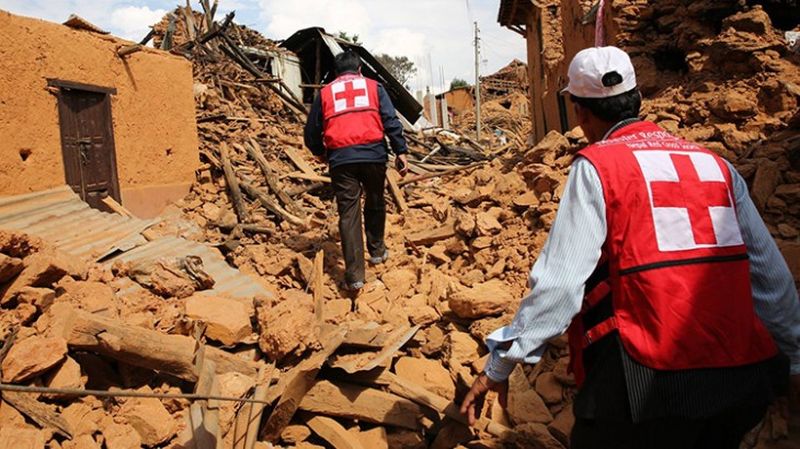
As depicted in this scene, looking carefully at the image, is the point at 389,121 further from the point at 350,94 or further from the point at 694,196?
the point at 694,196

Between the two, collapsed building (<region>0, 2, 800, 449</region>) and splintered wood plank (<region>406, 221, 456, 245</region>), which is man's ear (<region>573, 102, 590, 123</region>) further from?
splintered wood plank (<region>406, 221, 456, 245</region>)

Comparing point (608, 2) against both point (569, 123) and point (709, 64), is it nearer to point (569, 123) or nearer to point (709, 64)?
point (709, 64)

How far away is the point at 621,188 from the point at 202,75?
37.4 ft

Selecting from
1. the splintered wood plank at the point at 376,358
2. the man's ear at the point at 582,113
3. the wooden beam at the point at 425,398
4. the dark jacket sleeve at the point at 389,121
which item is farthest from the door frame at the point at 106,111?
the man's ear at the point at 582,113

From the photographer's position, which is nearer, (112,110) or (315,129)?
(315,129)

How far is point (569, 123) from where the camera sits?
920 centimetres

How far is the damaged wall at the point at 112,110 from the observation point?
4770 millimetres

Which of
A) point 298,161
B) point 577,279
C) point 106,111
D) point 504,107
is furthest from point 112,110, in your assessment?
point 504,107

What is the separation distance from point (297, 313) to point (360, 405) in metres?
0.71

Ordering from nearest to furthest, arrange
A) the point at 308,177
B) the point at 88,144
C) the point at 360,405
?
1. the point at 360,405
2. the point at 88,144
3. the point at 308,177

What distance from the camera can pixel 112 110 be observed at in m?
5.93

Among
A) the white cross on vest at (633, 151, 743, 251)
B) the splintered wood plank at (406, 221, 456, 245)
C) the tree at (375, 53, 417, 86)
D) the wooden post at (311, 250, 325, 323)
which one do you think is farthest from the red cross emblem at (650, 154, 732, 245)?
the tree at (375, 53, 417, 86)

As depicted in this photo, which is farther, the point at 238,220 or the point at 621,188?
the point at 238,220

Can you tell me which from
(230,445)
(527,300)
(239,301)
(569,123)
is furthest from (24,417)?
(569,123)
